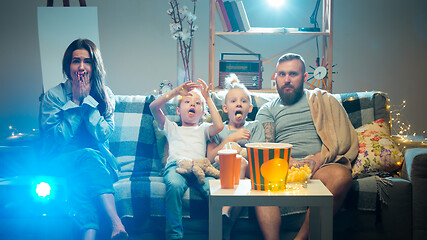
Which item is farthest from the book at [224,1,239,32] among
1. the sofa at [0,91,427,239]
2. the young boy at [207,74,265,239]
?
the sofa at [0,91,427,239]

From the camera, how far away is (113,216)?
176 cm

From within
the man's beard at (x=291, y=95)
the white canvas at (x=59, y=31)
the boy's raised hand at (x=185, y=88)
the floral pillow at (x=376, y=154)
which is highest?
the white canvas at (x=59, y=31)

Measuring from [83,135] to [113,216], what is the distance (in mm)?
478

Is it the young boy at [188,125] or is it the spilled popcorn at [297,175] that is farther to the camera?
the young boy at [188,125]

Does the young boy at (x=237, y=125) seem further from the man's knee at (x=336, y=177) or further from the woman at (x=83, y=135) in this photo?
the woman at (x=83, y=135)

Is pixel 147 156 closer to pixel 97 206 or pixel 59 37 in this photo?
pixel 97 206

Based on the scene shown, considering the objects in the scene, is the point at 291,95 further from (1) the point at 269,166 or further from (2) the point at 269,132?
(1) the point at 269,166

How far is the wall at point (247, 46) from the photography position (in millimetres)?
3668

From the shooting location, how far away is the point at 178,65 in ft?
12.1

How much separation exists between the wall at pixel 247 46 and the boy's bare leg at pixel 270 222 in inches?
85.4

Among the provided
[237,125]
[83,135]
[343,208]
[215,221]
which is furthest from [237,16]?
[215,221]

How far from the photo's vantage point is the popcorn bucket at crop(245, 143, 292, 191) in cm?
136

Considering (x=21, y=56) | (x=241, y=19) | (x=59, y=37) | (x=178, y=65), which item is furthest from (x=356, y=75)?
(x=21, y=56)

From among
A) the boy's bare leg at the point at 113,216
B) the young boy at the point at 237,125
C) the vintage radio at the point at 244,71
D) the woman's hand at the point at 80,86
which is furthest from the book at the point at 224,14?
the boy's bare leg at the point at 113,216
